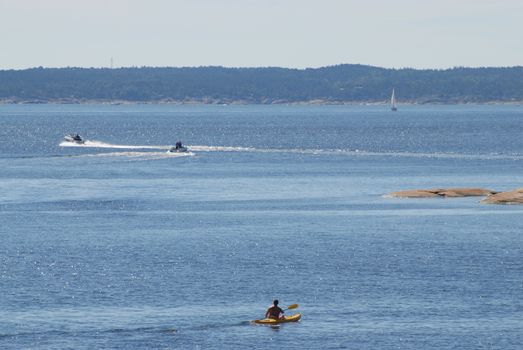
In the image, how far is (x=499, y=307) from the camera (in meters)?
79.5

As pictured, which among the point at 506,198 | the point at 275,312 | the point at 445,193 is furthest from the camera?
the point at 445,193

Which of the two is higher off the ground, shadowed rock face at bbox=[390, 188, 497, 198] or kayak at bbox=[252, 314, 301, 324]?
kayak at bbox=[252, 314, 301, 324]

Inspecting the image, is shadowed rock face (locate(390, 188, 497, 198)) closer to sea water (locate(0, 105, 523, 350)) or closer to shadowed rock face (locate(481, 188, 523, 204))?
sea water (locate(0, 105, 523, 350))

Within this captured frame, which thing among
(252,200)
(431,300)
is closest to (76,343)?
(431,300)

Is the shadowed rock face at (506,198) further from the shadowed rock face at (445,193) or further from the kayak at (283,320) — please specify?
the kayak at (283,320)

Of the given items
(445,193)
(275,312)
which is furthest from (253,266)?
(445,193)

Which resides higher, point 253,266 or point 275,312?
point 275,312

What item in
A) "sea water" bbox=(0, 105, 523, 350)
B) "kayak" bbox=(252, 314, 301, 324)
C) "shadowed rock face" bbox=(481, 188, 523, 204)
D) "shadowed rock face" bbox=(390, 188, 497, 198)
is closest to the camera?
"sea water" bbox=(0, 105, 523, 350)

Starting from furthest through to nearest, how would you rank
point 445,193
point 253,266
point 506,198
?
point 445,193 → point 506,198 → point 253,266

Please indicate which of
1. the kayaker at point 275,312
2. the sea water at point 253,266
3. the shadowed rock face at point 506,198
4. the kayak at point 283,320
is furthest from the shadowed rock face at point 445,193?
the kayaker at point 275,312

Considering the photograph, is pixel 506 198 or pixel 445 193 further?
pixel 445 193

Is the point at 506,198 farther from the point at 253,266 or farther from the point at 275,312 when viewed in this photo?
the point at 275,312

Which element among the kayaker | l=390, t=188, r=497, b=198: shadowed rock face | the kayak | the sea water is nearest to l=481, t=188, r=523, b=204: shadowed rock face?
the sea water

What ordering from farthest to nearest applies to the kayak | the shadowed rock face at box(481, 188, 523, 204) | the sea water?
1. the shadowed rock face at box(481, 188, 523, 204)
2. the kayak
3. the sea water
